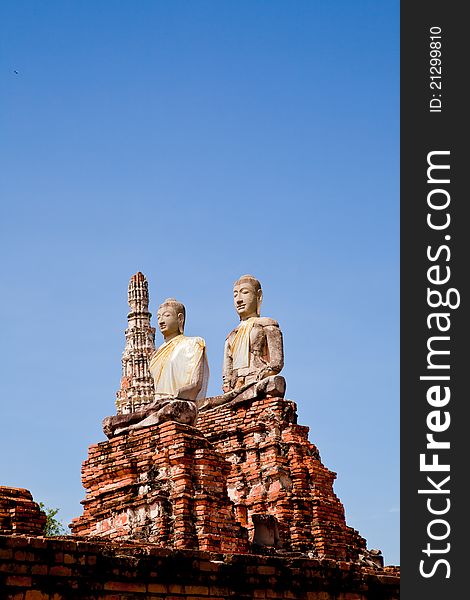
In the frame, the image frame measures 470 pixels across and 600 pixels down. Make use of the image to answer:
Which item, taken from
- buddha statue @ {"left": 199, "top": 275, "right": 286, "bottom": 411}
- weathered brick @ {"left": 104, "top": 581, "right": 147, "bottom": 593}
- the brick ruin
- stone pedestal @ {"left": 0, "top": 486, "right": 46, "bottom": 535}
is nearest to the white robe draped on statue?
the brick ruin

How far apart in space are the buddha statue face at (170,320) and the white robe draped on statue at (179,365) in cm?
32

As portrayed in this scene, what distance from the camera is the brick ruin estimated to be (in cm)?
936

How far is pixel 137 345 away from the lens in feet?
167

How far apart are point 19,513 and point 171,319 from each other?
15.2 feet

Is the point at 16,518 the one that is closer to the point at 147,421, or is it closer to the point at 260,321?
the point at 147,421

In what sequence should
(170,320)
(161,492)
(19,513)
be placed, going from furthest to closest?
(170,320)
(161,492)
(19,513)

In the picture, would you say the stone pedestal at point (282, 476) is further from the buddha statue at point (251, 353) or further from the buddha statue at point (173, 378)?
the buddha statue at point (173, 378)

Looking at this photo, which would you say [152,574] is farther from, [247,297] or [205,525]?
[247,297]

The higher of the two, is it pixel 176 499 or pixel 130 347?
pixel 130 347

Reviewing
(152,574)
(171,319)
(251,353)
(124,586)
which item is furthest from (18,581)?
(251,353)

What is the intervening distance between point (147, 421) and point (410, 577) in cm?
685

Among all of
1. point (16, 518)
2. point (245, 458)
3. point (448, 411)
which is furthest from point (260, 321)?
point (448, 411)

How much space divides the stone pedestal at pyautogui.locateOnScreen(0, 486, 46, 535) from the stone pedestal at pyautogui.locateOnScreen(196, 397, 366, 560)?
12.9ft

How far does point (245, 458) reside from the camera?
1855 centimetres
